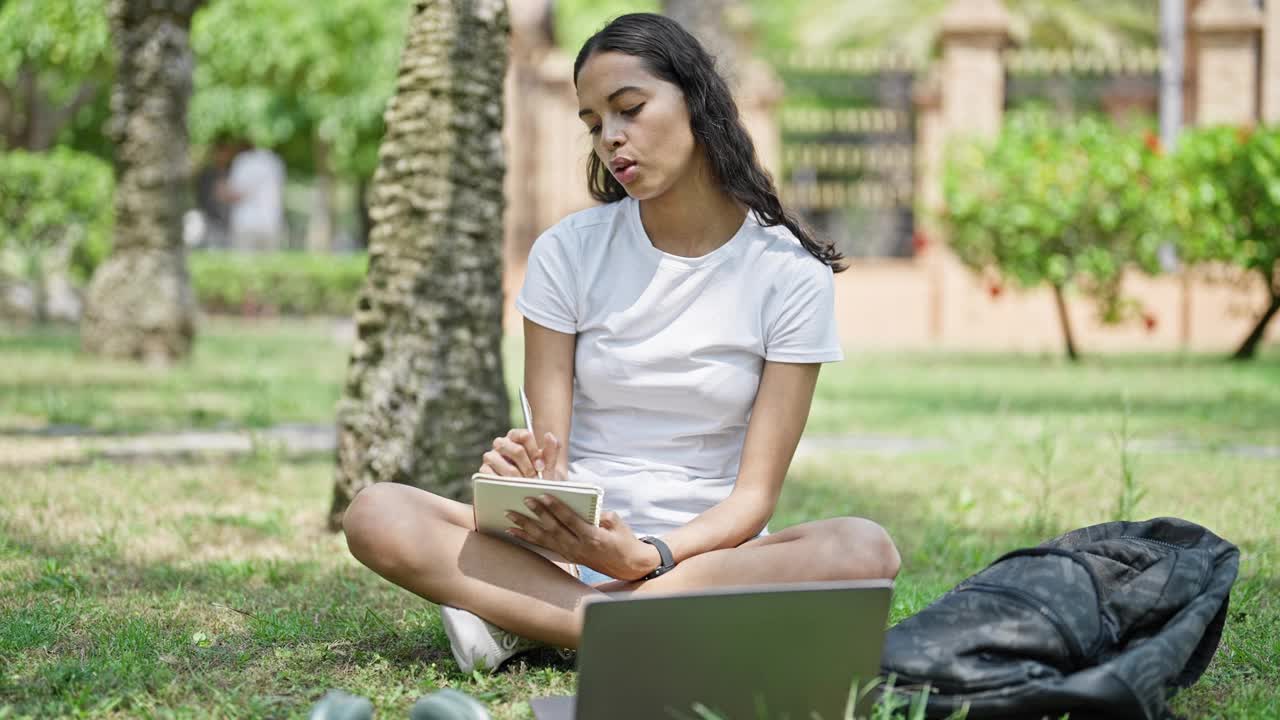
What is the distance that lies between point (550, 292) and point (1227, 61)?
14.2m

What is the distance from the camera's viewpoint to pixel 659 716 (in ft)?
8.56

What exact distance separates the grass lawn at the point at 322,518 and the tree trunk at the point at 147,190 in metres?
0.44

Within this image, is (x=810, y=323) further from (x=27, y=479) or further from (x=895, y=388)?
(x=895, y=388)

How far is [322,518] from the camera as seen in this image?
5.46m

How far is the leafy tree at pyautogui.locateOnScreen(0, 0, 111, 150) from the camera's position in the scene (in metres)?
17.8

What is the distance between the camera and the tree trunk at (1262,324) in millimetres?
12648

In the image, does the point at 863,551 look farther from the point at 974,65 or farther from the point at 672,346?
the point at 974,65

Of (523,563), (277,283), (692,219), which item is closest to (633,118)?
(692,219)

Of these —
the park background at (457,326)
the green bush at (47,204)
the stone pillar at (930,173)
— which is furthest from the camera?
the stone pillar at (930,173)

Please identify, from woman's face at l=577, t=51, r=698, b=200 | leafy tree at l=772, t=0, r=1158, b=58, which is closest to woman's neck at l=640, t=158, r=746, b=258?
woman's face at l=577, t=51, r=698, b=200

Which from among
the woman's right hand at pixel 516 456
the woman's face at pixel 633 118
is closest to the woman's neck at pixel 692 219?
the woman's face at pixel 633 118

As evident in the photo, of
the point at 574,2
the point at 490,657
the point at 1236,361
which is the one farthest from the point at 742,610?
the point at 574,2

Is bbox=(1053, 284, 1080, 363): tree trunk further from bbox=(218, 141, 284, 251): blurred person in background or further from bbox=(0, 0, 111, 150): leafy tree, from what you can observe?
bbox=(218, 141, 284, 251): blurred person in background

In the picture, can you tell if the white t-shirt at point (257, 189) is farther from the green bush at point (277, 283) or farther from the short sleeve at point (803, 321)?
the short sleeve at point (803, 321)
